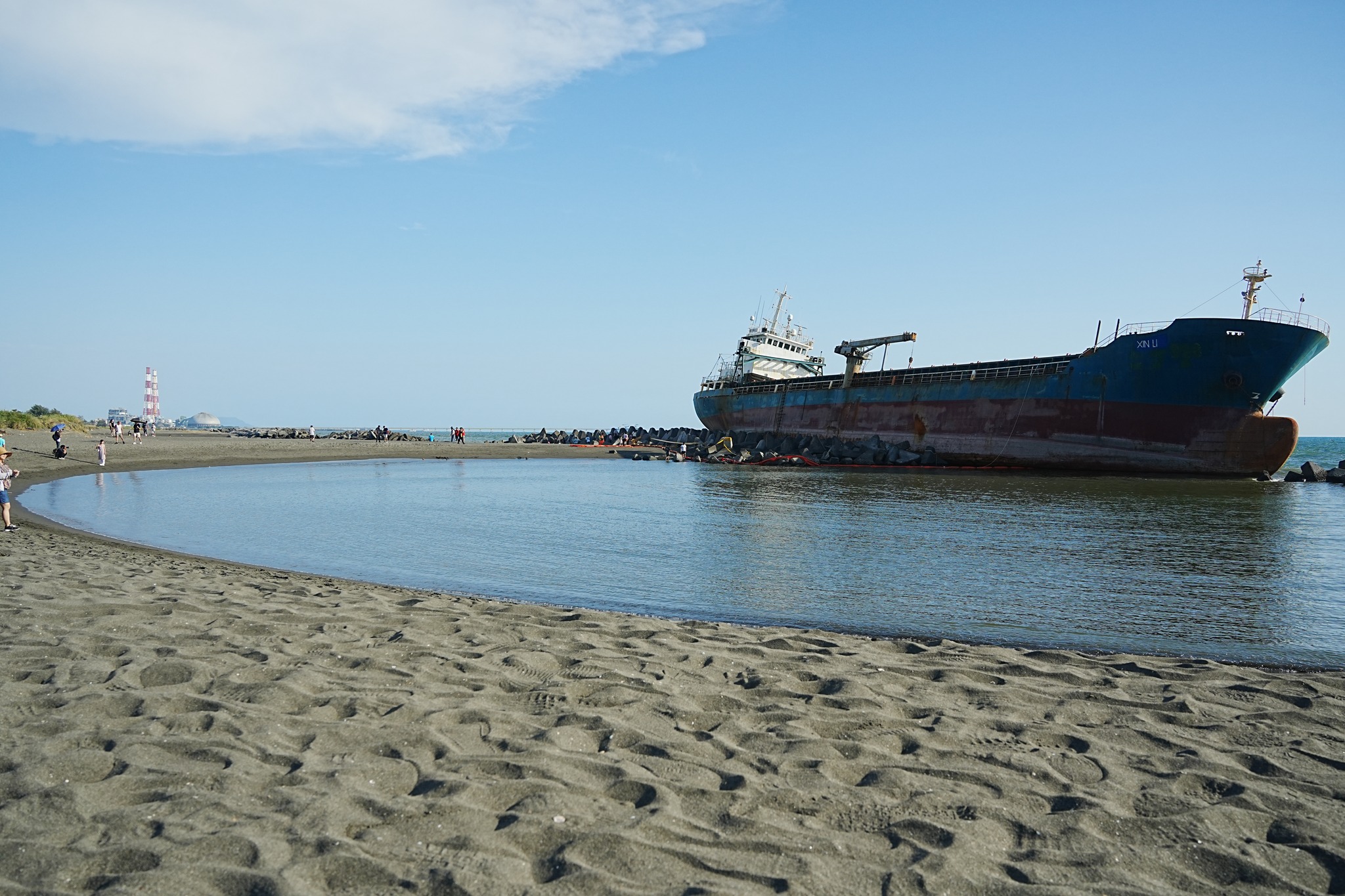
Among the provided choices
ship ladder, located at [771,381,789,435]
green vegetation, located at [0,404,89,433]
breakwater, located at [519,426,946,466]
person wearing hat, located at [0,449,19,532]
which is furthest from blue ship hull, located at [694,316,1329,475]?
green vegetation, located at [0,404,89,433]

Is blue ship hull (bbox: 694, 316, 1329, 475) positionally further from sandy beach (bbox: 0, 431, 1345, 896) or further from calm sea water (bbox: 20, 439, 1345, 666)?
sandy beach (bbox: 0, 431, 1345, 896)

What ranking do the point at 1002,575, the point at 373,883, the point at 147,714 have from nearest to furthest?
the point at 373,883 → the point at 147,714 → the point at 1002,575

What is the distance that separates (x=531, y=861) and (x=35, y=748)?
9.61 feet

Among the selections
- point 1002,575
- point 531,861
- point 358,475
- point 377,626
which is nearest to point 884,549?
point 1002,575

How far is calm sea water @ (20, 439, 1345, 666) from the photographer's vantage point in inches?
359

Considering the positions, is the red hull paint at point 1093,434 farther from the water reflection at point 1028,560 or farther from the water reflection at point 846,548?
the water reflection at point 1028,560

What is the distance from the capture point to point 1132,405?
33.3m

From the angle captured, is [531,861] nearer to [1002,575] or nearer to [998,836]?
[998,836]

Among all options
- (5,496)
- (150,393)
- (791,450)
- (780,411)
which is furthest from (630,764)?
(150,393)

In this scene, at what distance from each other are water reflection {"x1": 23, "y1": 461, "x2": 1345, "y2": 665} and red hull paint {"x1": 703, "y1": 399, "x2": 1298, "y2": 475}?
3736 mm

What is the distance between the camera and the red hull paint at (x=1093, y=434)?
31828 millimetres

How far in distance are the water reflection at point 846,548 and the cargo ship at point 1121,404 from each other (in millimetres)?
3910

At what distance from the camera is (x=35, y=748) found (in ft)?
13.1

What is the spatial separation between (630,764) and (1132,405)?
118 feet
